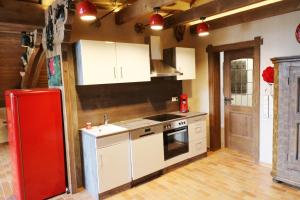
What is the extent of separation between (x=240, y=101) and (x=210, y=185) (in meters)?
1.94

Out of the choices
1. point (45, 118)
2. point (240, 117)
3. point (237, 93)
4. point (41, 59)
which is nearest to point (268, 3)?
point (237, 93)

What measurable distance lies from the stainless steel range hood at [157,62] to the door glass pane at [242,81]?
→ 4.23 feet

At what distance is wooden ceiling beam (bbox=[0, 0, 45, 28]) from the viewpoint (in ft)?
9.53

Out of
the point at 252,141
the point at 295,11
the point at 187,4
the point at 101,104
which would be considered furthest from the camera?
the point at 252,141

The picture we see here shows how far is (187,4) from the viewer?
12.5 ft

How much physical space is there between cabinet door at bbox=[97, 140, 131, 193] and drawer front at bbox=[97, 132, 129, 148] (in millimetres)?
48

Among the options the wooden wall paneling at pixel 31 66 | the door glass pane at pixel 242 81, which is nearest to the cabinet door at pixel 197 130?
the door glass pane at pixel 242 81

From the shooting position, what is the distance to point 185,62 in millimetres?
4082

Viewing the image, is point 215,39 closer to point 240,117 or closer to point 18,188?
point 240,117

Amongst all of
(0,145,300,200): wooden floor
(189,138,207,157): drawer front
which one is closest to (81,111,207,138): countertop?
(189,138,207,157): drawer front

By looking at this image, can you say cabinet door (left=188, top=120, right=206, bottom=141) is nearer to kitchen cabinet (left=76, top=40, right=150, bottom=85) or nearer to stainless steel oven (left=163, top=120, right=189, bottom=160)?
stainless steel oven (left=163, top=120, right=189, bottom=160)

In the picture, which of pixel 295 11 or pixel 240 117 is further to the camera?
pixel 240 117

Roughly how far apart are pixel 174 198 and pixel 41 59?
3.64 meters

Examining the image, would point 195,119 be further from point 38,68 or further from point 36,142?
point 38,68
